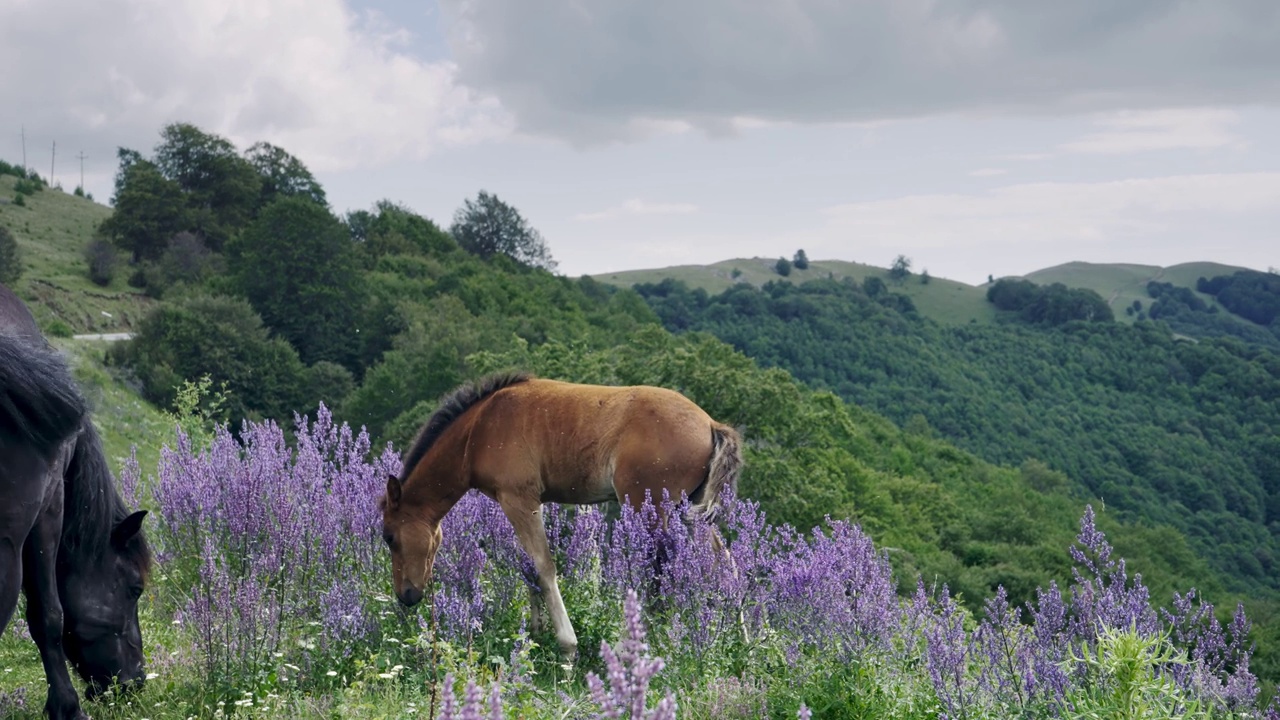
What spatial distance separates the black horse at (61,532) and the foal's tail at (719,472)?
307cm

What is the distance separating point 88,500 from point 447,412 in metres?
2.38

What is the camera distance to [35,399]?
12.9 ft

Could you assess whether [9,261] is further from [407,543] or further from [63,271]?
[407,543]

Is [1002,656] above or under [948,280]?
under

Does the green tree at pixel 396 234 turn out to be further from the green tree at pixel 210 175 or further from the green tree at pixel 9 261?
the green tree at pixel 9 261

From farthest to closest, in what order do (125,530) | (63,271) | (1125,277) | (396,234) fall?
(1125,277)
(396,234)
(63,271)
(125,530)

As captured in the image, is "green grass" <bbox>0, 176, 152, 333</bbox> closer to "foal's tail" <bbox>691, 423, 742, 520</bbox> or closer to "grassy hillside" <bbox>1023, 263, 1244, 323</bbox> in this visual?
"foal's tail" <bbox>691, 423, 742, 520</bbox>

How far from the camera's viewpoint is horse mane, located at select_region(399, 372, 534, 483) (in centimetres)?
669

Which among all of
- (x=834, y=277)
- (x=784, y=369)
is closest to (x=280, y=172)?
(x=784, y=369)

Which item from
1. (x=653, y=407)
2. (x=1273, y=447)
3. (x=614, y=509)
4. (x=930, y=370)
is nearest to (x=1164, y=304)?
(x=1273, y=447)

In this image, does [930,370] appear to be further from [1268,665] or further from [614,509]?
[614,509]

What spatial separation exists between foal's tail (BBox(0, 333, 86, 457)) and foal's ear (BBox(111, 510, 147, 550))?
791 mm

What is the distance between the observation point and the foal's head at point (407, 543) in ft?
20.2

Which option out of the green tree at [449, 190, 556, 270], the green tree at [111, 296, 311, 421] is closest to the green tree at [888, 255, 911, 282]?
the green tree at [449, 190, 556, 270]
